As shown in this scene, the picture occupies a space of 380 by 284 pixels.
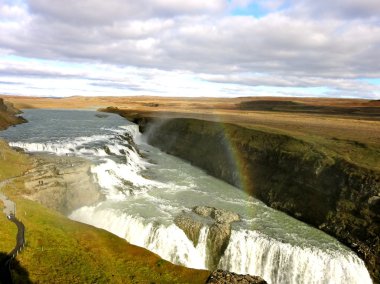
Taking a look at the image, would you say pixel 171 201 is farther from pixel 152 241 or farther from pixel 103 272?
pixel 103 272

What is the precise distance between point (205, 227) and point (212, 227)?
0.75 meters

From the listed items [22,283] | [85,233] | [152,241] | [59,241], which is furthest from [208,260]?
[22,283]

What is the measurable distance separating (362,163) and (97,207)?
112 ft

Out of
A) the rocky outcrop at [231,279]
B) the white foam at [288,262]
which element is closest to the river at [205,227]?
the white foam at [288,262]

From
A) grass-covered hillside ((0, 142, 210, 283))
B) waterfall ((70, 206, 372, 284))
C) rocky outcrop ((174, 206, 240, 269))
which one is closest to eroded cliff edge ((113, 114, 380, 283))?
waterfall ((70, 206, 372, 284))

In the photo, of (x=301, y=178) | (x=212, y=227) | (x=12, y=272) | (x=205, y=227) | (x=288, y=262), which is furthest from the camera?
(x=301, y=178)

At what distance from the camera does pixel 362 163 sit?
149 feet

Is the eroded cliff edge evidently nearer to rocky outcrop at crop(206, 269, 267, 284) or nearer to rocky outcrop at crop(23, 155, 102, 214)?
rocky outcrop at crop(206, 269, 267, 284)

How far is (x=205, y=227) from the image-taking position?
36.7 m

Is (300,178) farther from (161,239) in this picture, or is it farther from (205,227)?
(161,239)

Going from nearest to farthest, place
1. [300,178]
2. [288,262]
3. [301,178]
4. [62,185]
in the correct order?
[288,262] < [62,185] < [301,178] < [300,178]

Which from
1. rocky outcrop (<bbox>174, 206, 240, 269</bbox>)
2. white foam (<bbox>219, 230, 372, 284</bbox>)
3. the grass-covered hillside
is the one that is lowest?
white foam (<bbox>219, 230, 372, 284</bbox>)

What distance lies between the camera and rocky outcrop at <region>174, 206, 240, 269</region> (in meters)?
35.4

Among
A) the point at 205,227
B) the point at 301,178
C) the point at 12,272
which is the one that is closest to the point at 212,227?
the point at 205,227
